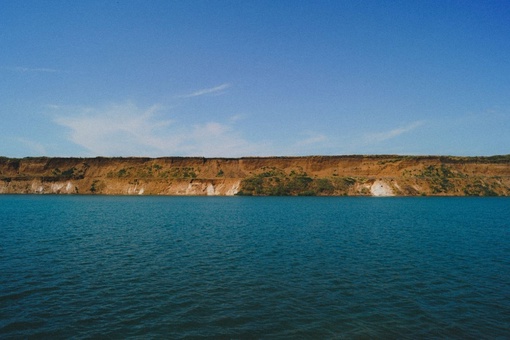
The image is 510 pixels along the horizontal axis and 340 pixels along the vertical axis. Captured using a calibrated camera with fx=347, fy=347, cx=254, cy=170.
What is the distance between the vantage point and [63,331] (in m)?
11.0

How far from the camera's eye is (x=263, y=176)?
109688mm

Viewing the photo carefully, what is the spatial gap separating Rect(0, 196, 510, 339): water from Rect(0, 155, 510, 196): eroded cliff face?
73.2 m

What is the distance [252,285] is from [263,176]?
94242mm

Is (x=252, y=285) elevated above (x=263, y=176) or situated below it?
below

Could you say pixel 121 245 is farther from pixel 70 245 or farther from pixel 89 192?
pixel 89 192

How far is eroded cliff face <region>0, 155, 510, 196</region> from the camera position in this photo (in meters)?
100

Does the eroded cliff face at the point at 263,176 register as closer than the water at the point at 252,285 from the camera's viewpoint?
No

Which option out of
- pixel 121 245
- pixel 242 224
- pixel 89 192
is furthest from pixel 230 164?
pixel 121 245

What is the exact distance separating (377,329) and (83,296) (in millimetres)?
11355

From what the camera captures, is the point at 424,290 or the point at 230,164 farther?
the point at 230,164

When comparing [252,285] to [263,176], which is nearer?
[252,285]

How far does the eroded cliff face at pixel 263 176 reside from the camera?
100188 mm

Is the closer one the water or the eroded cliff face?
the water

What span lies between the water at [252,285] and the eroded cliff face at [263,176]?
7320cm
